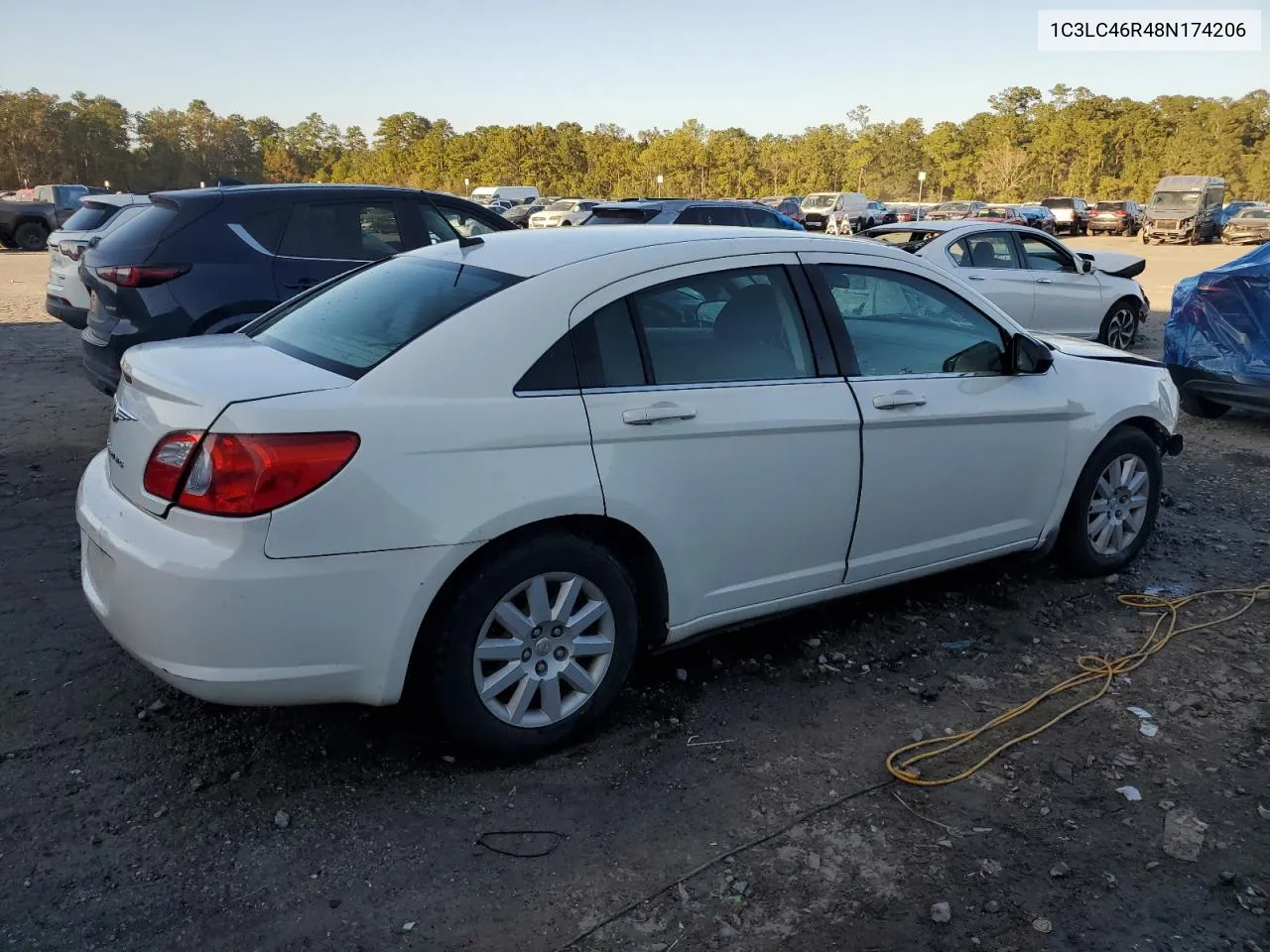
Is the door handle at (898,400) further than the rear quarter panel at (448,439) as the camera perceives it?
Yes

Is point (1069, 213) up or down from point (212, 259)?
up

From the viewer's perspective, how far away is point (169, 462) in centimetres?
285

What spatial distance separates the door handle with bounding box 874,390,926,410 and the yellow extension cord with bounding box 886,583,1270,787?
46.4 inches

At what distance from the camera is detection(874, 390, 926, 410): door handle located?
12.4 feet

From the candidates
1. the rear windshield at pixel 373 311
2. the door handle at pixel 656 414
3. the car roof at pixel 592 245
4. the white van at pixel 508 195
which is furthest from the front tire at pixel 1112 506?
the white van at pixel 508 195

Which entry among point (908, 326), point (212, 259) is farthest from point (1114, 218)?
point (908, 326)

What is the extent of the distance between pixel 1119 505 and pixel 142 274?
5.75m

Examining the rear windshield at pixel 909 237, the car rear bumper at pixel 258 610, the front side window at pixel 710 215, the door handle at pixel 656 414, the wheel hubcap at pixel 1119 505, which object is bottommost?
the wheel hubcap at pixel 1119 505

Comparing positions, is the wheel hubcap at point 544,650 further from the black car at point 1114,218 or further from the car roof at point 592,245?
the black car at point 1114,218

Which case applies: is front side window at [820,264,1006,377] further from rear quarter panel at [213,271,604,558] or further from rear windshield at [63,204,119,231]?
rear windshield at [63,204,119,231]

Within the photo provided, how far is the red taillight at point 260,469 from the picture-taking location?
2703 millimetres

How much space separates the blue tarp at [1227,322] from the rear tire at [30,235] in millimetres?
30640

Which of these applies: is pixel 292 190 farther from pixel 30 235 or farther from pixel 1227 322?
pixel 30 235

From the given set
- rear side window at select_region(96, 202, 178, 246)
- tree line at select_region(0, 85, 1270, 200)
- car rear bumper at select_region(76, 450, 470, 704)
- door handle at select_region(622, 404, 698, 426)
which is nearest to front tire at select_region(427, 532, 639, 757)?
car rear bumper at select_region(76, 450, 470, 704)
